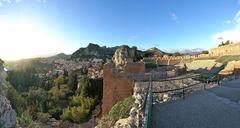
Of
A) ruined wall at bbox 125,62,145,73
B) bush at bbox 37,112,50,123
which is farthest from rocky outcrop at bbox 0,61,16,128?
bush at bbox 37,112,50,123

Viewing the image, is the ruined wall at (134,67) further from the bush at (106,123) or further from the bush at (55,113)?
the bush at (55,113)

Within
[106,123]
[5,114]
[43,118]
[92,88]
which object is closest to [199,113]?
[106,123]

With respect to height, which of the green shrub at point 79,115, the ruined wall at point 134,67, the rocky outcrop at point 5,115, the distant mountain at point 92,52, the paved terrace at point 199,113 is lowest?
the green shrub at point 79,115

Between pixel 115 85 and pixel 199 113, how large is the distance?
39.9 feet

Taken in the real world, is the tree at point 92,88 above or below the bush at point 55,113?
above

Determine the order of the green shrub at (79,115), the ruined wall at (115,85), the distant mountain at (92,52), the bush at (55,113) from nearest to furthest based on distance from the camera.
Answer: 1. the ruined wall at (115,85)
2. the green shrub at (79,115)
3. the bush at (55,113)
4. the distant mountain at (92,52)

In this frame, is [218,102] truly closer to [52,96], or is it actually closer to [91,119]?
[91,119]

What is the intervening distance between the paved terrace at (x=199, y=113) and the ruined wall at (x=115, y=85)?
297 inches

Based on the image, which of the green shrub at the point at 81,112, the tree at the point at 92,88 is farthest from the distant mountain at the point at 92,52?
the green shrub at the point at 81,112

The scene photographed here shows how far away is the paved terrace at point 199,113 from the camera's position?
10.0 m

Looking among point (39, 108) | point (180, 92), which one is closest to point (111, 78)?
point (180, 92)

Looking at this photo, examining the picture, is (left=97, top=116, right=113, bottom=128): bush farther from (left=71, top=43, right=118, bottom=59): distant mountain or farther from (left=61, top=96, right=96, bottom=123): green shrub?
(left=71, top=43, right=118, bottom=59): distant mountain

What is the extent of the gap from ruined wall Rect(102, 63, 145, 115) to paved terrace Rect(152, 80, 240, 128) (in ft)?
24.7

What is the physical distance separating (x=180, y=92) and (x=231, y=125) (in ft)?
19.0
